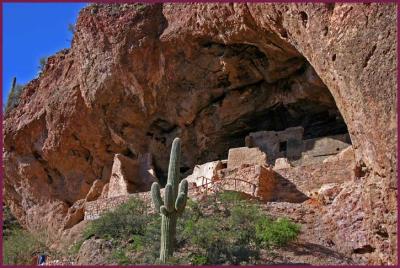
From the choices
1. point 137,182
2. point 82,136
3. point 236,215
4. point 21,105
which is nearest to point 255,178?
point 236,215

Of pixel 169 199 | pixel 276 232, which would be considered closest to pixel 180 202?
pixel 169 199

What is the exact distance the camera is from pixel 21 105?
2689 centimetres

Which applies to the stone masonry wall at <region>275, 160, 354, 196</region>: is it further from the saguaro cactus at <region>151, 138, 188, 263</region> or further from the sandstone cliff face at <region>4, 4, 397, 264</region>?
the saguaro cactus at <region>151, 138, 188, 263</region>

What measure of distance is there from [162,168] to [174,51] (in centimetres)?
522

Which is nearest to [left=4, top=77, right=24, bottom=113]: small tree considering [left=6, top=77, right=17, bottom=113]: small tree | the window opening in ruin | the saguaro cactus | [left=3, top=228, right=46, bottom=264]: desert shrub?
[left=6, top=77, right=17, bottom=113]: small tree

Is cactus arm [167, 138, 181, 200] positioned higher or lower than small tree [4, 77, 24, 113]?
lower

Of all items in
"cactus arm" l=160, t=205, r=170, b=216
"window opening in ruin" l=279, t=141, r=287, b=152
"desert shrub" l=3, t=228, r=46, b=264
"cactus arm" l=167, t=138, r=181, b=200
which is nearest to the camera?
"cactus arm" l=160, t=205, r=170, b=216

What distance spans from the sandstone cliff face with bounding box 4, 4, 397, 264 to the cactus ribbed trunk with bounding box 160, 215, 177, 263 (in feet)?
11.7

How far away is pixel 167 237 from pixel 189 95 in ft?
31.3

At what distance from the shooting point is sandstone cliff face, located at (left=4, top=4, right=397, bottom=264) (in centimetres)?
1287

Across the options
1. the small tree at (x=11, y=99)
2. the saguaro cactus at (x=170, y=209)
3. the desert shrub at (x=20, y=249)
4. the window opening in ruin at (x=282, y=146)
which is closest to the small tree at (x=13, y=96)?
the small tree at (x=11, y=99)

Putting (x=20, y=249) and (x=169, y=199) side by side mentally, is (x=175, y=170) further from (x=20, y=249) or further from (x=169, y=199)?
(x=20, y=249)

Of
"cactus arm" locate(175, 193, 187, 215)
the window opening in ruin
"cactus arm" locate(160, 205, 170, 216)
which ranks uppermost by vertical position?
the window opening in ruin

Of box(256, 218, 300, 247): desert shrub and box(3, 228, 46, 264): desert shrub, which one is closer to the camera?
box(256, 218, 300, 247): desert shrub
